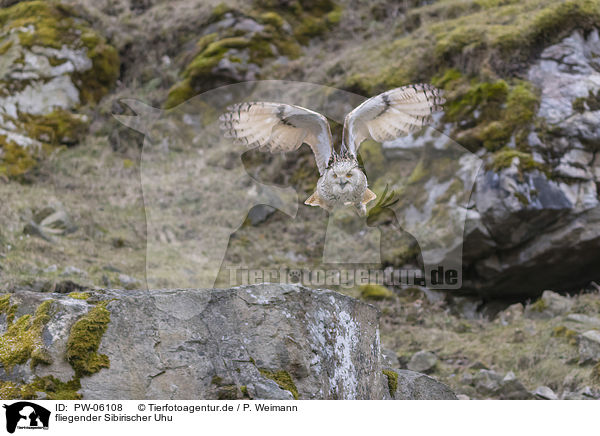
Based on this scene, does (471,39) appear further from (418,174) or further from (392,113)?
(392,113)

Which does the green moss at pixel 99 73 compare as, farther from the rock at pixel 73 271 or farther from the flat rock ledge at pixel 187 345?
the flat rock ledge at pixel 187 345

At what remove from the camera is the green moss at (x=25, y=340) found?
3.58 meters

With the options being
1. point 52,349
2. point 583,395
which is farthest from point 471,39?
point 52,349

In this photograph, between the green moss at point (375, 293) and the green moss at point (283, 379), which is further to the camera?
the green moss at point (375, 293)

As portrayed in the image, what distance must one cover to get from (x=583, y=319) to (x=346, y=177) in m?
4.87

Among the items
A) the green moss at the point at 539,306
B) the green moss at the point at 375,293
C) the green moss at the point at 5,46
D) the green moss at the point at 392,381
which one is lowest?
the green moss at the point at 375,293

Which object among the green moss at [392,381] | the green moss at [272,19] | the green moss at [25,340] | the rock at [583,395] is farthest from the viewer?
the green moss at [272,19]

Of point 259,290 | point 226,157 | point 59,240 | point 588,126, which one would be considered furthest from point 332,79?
point 259,290

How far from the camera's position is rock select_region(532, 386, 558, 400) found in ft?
21.9

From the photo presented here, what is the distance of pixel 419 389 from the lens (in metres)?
5.18

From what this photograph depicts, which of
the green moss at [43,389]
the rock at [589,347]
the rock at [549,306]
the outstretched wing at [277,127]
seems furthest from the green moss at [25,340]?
the rock at [549,306]

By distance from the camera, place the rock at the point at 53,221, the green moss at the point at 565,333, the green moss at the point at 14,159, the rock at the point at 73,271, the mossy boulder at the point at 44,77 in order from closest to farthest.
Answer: the green moss at the point at 565,333, the rock at the point at 73,271, the rock at the point at 53,221, the green moss at the point at 14,159, the mossy boulder at the point at 44,77

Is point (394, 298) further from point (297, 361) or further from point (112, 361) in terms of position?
point (112, 361)

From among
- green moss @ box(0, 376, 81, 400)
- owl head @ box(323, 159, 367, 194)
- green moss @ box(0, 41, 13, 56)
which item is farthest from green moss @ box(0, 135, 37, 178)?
green moss @ box(0, 376, 81, 400)
